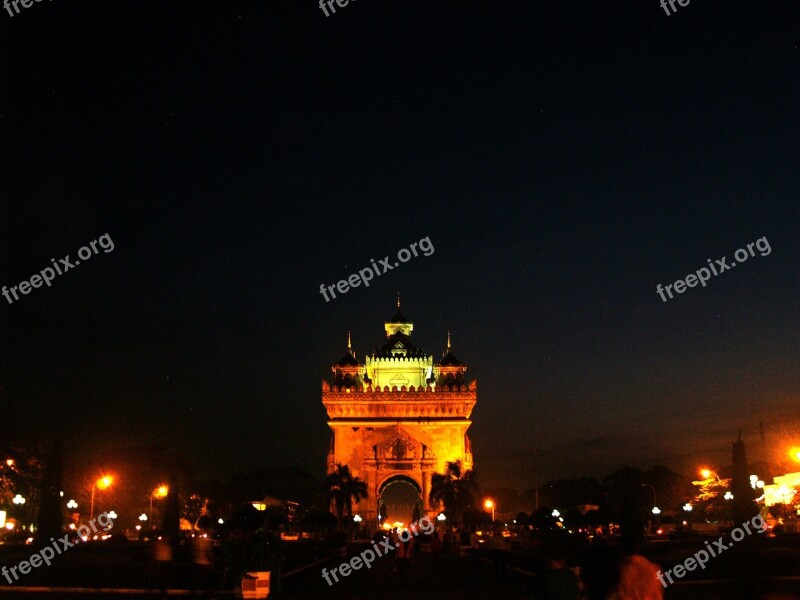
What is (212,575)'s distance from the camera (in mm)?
22328

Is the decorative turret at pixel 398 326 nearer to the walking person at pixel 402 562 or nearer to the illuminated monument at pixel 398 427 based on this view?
the illuminated monument at pixel 398 427

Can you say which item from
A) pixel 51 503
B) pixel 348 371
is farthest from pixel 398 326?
pixel 51 503

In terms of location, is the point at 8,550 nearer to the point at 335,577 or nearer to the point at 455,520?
the point at 335,577

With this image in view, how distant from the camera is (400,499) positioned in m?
110

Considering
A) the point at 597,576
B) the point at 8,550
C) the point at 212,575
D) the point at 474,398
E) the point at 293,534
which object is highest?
the point at 474,398

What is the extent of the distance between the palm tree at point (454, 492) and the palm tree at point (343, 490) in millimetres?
7257

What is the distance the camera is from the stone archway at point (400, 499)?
321 feet

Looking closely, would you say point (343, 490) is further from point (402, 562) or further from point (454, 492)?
point (402, 562)

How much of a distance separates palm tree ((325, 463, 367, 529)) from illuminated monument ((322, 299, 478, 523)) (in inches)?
219

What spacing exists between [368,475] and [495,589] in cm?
7135

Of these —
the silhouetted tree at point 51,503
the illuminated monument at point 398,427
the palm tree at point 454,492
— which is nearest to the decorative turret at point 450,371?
the illuminated monument at point 398,427

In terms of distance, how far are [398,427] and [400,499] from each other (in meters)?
15.9

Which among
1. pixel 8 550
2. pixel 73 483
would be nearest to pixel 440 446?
pixel 73 483

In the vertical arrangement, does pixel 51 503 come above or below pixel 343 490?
below
